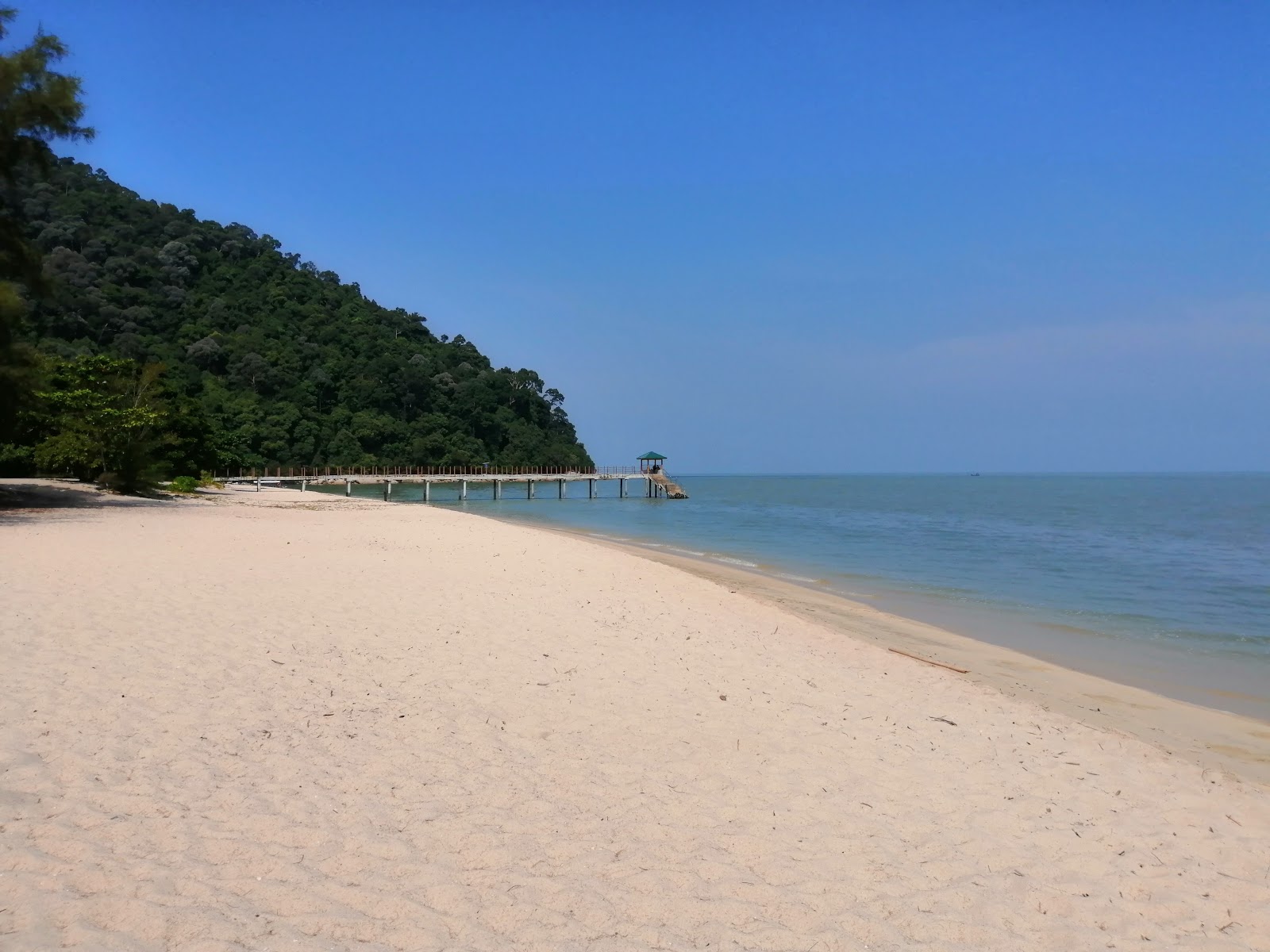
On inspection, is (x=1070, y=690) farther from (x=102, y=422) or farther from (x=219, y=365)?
(x=219, y=365)

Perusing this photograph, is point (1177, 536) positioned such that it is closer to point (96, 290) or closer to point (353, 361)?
point (353, 361)

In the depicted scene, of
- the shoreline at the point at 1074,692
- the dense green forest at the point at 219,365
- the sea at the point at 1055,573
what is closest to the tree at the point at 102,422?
the dense green forest at the point at 219,365

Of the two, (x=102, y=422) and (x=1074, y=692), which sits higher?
(x=102, y=422)

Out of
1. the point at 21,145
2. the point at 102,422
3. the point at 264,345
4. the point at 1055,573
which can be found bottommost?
the point at 1055,573

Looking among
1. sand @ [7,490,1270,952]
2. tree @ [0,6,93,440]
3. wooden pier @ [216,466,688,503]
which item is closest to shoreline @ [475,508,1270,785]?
sand @ [7,490,1270,952]

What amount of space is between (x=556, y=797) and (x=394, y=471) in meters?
79.2

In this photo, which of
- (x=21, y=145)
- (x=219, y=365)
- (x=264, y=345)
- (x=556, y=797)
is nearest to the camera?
(x=556, y=797)

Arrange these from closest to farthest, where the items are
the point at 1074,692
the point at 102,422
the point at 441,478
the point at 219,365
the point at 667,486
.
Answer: the point at 1074,692 < the point at 102,422 < the point at 441,478 < the point at 667,486 < the point at 219,365

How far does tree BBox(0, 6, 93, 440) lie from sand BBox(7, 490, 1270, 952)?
1365 centimetres

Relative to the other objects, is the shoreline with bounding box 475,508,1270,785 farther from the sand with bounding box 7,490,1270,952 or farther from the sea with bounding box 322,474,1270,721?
the sea with bounding box 322,474,1270,721

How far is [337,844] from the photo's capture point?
3617mm

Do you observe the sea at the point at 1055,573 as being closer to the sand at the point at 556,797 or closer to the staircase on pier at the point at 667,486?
the sand at the point at 556,797

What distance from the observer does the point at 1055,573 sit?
68.9ft

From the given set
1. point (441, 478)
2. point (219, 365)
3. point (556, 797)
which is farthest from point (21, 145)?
point (219, 365)
